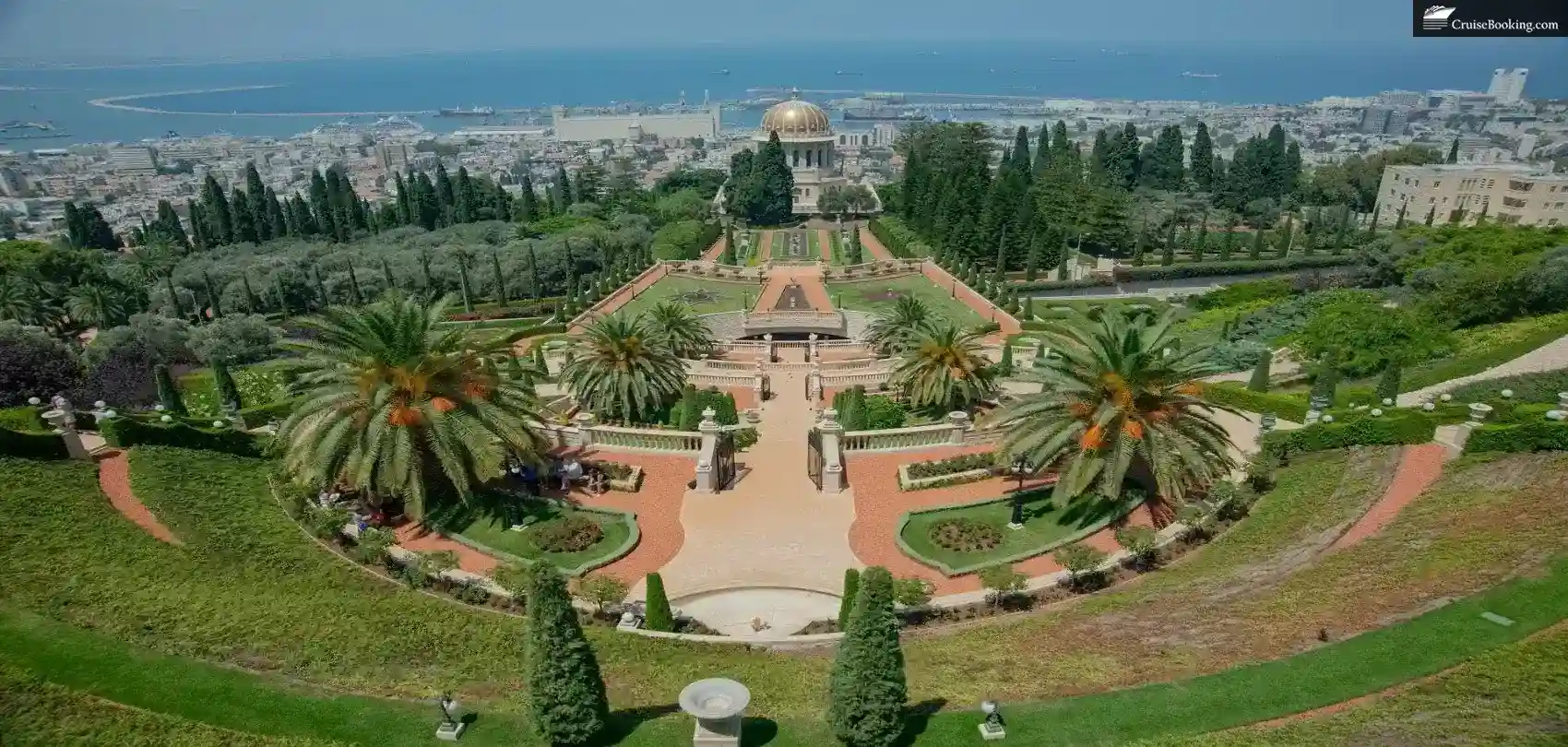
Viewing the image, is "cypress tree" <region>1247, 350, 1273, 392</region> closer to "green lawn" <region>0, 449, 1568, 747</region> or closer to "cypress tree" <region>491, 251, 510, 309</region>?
"green lawn" <region>0, 449, 1568, 747</region>

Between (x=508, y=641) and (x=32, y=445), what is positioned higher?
(x=32, y=445)

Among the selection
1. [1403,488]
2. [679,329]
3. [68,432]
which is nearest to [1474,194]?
[1403,488]

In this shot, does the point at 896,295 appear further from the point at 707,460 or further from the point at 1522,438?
the point at 1522,438

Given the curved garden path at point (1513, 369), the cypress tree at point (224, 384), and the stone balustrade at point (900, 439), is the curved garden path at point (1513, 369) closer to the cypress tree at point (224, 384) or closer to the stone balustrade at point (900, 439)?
the stone balustrade at point (900, 439)

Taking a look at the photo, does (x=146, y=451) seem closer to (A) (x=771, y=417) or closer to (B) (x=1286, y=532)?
(A) (x=771, y=417)

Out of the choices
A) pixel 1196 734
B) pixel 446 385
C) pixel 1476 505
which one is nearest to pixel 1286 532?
pixel 1476 505

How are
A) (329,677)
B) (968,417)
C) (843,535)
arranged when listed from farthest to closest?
(968,417) < (843,535) < (329,677)
